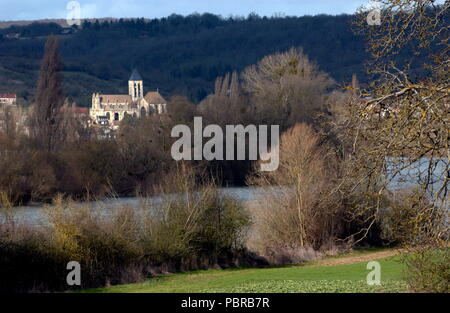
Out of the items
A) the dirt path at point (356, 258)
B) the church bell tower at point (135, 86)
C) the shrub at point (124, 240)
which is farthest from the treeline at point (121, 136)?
the church bell tower at point (135, 86)

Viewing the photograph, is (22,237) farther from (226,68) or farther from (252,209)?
(226,68)

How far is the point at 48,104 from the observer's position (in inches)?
1988

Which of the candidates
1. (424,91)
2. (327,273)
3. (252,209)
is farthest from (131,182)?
(424,91)

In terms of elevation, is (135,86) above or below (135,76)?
below

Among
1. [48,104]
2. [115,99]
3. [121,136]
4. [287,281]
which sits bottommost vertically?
[115,99]

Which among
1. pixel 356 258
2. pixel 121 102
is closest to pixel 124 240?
pixel 356 258

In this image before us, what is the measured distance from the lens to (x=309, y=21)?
521 ft

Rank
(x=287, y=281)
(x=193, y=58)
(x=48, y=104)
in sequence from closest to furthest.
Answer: (x=287, y=281) < (x=48, y=104) < (x=193, y=58)

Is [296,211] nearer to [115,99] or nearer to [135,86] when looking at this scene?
[115,99]

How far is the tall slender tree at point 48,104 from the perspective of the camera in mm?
49750

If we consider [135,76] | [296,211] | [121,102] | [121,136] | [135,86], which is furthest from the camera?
[135,76]

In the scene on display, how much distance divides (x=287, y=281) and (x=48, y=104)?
1475 inches

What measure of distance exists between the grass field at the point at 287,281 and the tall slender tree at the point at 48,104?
2870cm
